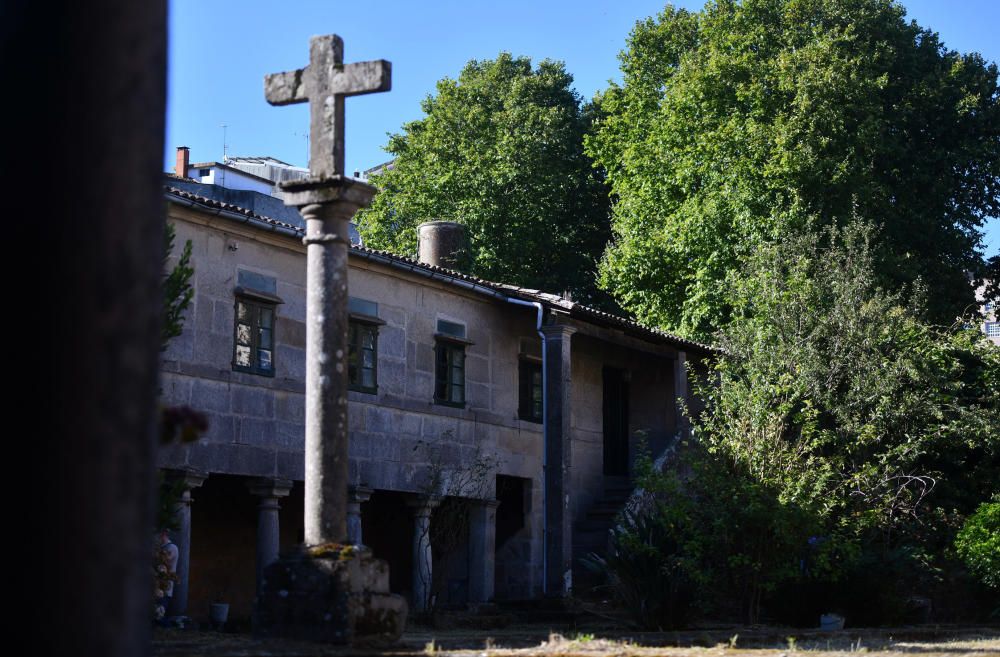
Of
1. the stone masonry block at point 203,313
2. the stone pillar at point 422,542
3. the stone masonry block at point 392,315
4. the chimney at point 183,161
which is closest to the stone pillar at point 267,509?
the stone masonry block at point 203,313

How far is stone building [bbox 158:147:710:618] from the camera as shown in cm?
1514

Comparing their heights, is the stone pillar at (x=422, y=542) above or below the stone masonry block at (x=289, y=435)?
below

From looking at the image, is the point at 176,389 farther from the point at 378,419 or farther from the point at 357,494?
the point at 378,419

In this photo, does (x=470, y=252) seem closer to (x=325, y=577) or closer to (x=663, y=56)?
(x=663, y=56)

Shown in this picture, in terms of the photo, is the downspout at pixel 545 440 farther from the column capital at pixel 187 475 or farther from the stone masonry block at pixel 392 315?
the column capital at pixel 187 475

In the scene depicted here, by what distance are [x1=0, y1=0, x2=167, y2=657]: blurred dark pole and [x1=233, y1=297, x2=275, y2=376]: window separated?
41.5 feet

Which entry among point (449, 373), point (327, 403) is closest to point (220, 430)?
point (449, 373)

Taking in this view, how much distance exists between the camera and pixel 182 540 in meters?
14.4

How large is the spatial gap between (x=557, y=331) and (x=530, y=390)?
2108 mm

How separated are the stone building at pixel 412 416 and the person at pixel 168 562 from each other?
218 mm

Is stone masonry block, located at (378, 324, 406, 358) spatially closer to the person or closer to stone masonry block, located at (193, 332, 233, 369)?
stone masonry block, located at (193, 332, 233, 369)

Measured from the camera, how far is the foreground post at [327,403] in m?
8.46

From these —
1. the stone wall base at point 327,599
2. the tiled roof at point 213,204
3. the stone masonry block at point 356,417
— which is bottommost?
the stone wall base at point 327,599

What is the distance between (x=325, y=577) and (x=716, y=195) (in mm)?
20211
